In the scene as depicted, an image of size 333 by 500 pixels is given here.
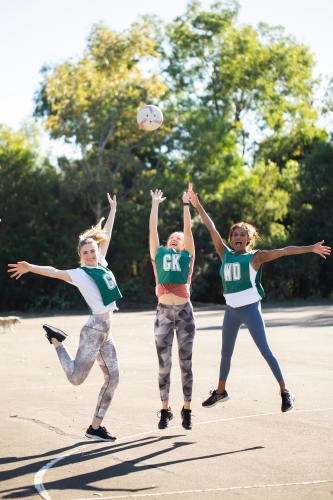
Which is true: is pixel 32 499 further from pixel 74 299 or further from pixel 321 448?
pixel 74 299

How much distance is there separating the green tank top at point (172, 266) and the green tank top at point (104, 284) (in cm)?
65

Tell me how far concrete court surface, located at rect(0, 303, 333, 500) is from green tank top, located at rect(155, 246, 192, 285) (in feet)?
5.14

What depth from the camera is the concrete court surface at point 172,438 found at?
22.7 ft

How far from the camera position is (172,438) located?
8.91 meters

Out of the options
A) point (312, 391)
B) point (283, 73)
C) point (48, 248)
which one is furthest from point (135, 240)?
point (312, 391)

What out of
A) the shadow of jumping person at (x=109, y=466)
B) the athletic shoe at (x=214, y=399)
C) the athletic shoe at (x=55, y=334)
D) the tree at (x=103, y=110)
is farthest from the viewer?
the tree at (x=103, y=110)

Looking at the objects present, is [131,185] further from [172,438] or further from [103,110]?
[172,438]

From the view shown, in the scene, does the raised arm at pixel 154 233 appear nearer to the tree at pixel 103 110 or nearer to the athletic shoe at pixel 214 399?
the athletic shoe at pixel 214 399

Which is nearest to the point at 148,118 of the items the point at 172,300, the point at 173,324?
the point at 172,300

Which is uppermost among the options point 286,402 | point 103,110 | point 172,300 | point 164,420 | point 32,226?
point 103,110

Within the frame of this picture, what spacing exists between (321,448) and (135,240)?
108 feet

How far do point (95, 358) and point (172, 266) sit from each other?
4.30 feet

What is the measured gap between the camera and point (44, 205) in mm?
39875

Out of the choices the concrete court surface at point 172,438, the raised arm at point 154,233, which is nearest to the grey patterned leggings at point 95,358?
the concrete court surface at point 172,438
